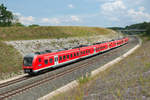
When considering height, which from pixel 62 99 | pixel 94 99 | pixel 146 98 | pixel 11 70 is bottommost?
pixel 11 70

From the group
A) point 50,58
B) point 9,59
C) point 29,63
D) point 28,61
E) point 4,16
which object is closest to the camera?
point 29,63

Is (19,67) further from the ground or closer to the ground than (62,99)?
closer to the ground

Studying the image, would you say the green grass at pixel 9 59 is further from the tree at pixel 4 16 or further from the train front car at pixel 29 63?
the tree at pixel 4 16

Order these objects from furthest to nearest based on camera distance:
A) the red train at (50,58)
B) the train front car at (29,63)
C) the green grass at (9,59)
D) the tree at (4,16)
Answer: the tree at (4,16), the green grass at (9,59), the red train at (50,58), the train front car at (29,63)

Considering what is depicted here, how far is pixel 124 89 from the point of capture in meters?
6.93

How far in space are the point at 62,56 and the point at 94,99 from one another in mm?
16392

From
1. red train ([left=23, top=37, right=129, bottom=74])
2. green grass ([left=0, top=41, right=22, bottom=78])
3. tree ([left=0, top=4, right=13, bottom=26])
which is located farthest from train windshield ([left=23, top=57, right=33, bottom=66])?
tree ([left=0, top=4, right=13, bottom=26])

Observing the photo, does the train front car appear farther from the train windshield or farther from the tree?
the tree

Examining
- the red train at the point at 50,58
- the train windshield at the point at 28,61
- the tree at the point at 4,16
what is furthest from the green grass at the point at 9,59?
the tree at the point at 4,16

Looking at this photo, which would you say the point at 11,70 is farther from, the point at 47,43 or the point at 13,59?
the point at 47,43

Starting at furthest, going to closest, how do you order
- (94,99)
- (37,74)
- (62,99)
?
(37,74)
(62,99)
(94,99)

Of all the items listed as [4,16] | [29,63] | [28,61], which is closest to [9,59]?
[28,61]

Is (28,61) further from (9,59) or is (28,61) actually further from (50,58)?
(9,59)

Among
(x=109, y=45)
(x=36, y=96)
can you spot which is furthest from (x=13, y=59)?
(x=109, y=45)
